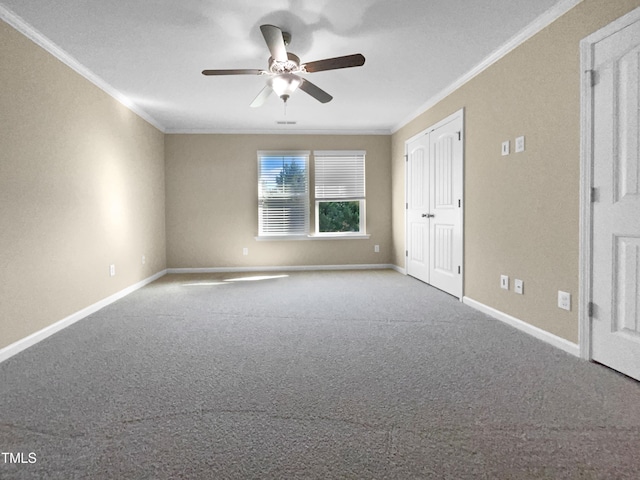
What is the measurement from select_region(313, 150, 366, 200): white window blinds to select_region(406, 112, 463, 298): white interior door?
1069mm

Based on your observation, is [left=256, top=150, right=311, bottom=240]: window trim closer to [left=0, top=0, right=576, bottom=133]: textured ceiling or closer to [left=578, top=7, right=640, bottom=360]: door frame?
[left=0, top=0, right=576, bottom=133]: textured ceiling

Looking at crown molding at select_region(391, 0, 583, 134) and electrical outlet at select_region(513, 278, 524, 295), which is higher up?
crown molding at select_region(391, 0, 583, 134)

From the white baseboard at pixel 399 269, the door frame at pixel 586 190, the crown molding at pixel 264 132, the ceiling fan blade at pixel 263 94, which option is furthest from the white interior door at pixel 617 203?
the crown molding at pixel 264 132

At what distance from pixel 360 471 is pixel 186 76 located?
399cm

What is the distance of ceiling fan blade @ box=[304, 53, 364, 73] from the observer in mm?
2684

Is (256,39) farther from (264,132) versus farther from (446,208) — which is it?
(264,132)

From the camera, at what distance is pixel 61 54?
127 inches

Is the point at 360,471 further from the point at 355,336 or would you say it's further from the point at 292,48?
the point at 292,48

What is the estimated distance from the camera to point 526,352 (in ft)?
8.21

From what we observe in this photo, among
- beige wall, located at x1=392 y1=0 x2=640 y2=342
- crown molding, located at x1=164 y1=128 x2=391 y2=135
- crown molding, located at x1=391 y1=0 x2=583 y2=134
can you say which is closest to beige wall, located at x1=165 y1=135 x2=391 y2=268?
crown molding, located at x1=164 y1=128 x2=391 y2=135

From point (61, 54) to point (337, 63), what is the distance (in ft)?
8.17

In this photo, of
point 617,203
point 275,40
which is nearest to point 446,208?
point 617,203

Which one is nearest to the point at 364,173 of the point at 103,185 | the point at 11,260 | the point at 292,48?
the point at 292,48

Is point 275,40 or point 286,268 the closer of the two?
point 275,40
